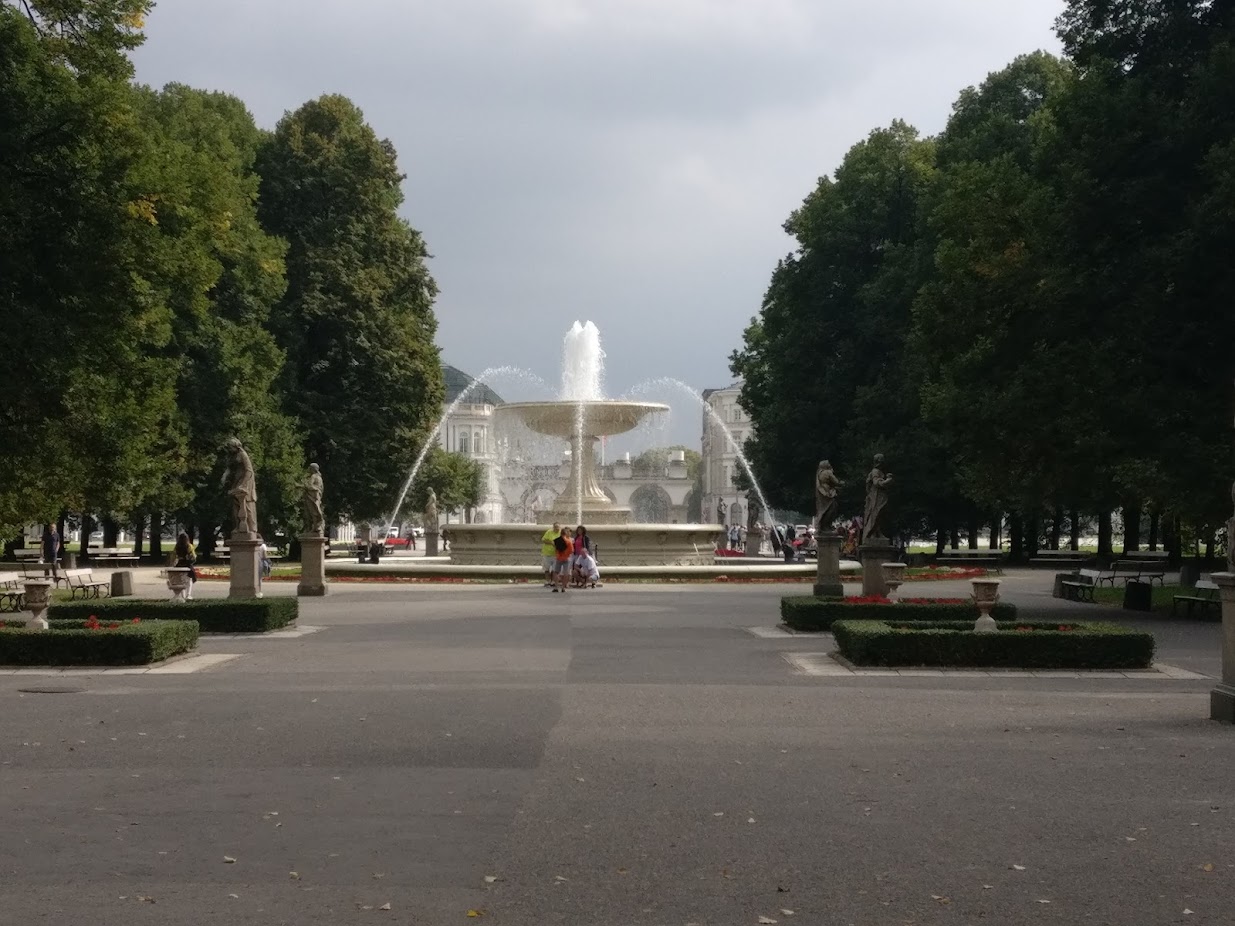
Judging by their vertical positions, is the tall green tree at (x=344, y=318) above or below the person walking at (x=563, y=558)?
above

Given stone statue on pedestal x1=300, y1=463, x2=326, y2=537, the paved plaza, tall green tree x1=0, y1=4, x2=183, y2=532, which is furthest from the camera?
stone statue on pedestal x1=300, y1=463, x2=326, y2=537

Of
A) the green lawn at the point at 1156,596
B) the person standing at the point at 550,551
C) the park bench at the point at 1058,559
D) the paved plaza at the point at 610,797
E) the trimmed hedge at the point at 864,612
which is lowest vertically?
the paved plaza at the point at 610,797

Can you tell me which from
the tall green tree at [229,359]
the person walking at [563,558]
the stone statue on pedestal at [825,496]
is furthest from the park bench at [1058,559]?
the person walking at [563,558]

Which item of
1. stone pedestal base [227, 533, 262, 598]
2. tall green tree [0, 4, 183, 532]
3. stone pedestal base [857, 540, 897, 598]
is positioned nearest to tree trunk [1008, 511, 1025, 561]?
stone pedestal base [857, 540, 897, 598]

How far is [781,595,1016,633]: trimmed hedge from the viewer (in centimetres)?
2233

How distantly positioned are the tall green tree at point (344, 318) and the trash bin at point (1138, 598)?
30.3m

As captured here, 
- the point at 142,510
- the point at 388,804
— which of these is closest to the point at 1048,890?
the point at 388,804

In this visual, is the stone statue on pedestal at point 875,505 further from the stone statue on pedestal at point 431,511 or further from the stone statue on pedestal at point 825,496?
the stone statue on pedestal at point 431,511

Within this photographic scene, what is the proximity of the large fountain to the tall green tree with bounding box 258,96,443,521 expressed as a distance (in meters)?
9.25

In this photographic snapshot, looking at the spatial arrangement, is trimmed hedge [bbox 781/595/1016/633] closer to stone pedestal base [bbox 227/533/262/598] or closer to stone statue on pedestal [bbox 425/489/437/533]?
stone pedestal base [bbox 227/533/262/598]

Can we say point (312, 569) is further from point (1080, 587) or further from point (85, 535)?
point (85, 535)

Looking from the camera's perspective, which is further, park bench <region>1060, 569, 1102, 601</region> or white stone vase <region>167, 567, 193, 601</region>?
park bench <region>1060, 569, 1102, 601</region>

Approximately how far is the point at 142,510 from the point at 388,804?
41.7 m

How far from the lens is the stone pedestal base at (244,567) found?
26906mm
